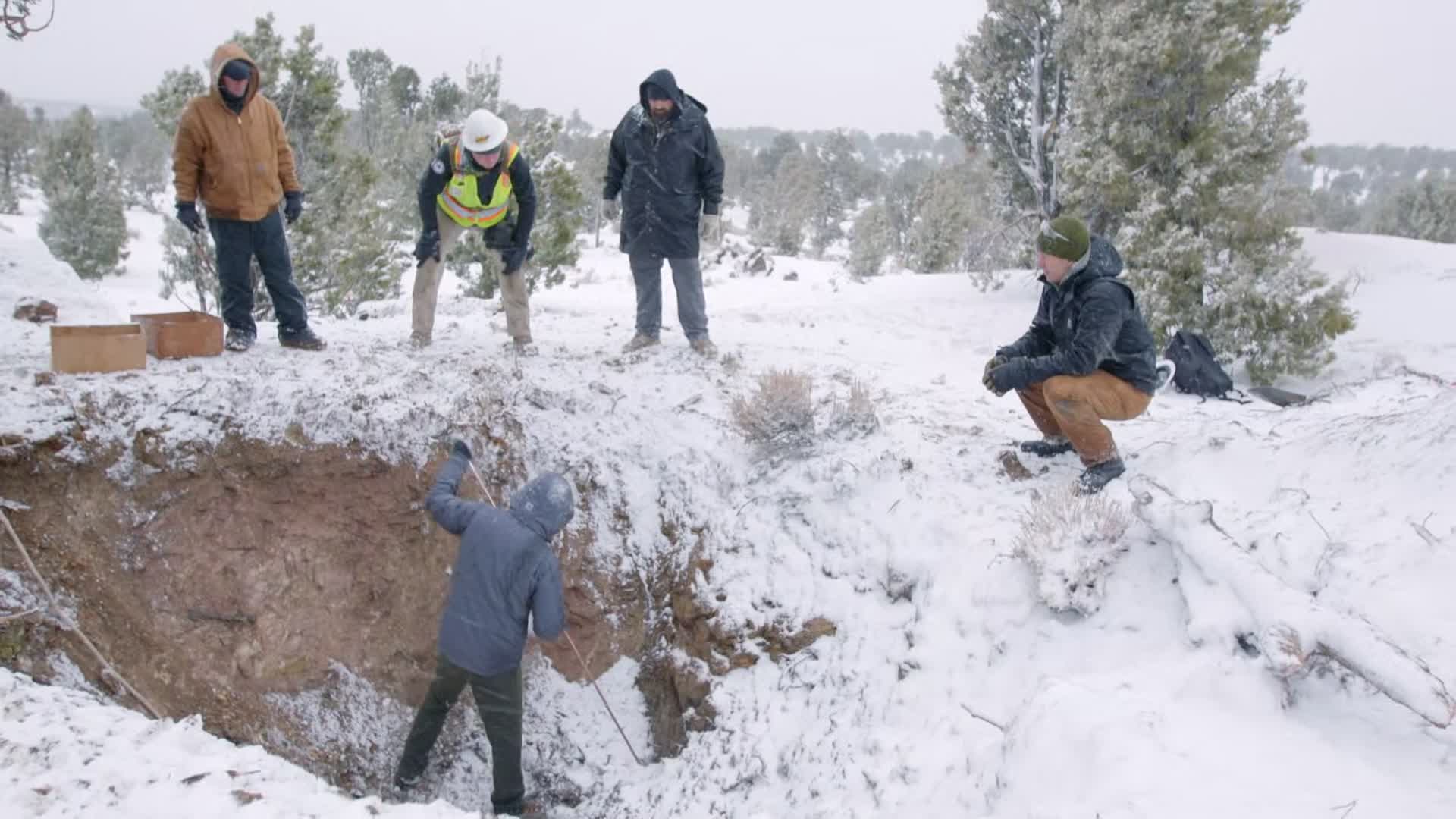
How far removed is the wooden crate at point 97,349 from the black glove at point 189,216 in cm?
68

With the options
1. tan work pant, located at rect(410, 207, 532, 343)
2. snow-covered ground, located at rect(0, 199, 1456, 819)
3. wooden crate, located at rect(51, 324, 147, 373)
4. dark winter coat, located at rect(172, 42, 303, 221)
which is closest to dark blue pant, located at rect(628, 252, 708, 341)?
snow-covered ground, located at rect(0, 199, 1456, 819)

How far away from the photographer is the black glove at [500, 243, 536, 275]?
6.00 m

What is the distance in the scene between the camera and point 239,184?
16.6 feet

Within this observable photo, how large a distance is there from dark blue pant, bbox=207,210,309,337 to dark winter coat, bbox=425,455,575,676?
2413 mm

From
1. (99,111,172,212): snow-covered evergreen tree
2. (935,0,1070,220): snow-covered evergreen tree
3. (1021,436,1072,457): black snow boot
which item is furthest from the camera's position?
(99,111,172,212): snow-covered evergreen tree

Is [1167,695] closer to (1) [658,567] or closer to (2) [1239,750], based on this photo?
(2) [1239,750]

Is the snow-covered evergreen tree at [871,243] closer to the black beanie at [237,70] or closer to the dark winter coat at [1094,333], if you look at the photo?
the dark winter coat at [1094,333]

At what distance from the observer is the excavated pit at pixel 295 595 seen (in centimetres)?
424

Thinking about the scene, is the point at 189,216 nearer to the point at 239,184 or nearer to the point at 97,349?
the point at 239,184

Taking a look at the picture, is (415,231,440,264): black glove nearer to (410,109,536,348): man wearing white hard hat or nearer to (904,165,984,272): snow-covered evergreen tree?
(410,109,536,348): man wearing white hard hat

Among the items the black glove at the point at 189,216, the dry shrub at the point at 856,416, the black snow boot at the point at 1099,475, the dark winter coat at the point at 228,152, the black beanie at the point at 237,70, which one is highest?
the black beanie at the point at 237,70

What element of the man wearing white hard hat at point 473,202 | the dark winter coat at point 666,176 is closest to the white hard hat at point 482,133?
the man wearing white hard hat at point 473,202

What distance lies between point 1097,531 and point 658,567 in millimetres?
2600

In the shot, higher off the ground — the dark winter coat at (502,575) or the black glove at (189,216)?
the black glove at (189,216)
